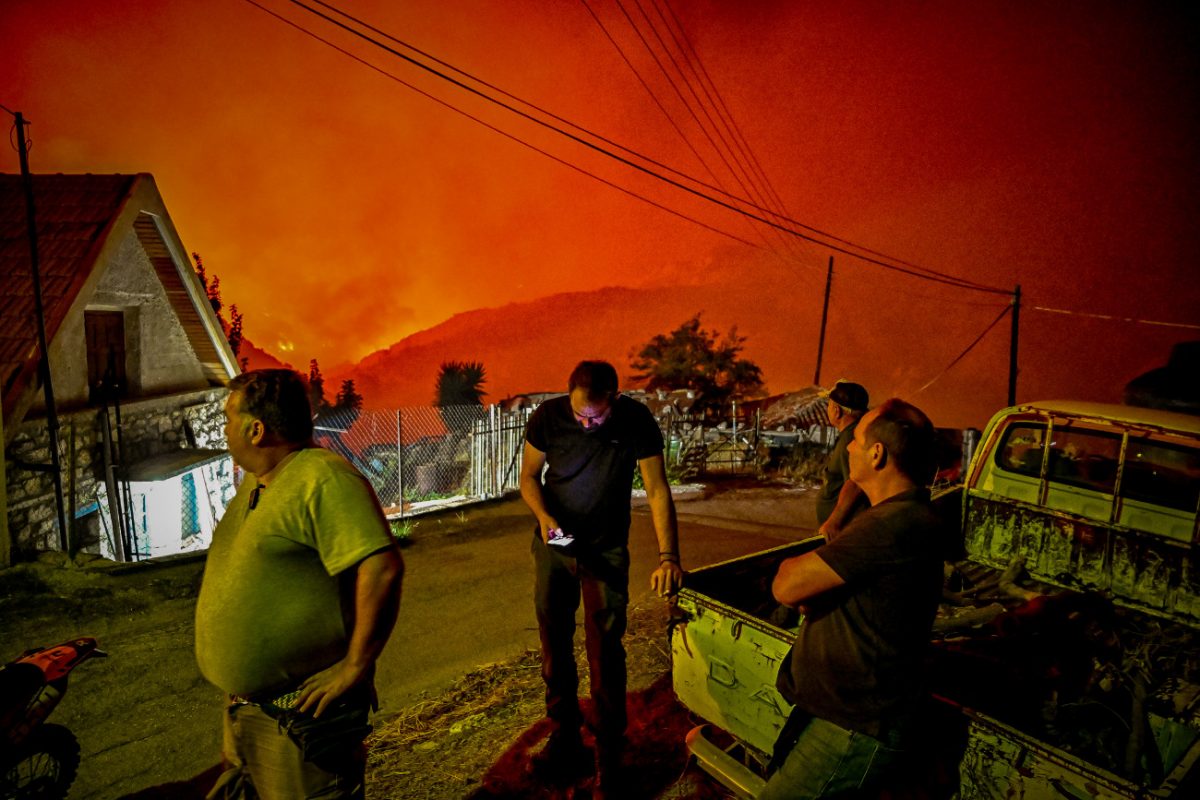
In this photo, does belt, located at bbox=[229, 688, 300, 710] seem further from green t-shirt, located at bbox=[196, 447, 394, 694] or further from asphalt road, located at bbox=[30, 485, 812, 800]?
asphalt road, located at bbox=[30, 485, 812, 800]

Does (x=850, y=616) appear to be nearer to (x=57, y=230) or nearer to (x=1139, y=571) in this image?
(x=1139, y=571)

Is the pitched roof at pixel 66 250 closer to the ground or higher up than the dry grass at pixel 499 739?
higher up

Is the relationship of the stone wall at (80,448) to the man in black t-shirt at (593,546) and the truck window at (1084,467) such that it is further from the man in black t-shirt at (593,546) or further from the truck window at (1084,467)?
the truck window at (1084,467)

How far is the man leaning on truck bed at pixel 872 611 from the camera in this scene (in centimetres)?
184

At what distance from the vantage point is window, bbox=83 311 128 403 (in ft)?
27.3

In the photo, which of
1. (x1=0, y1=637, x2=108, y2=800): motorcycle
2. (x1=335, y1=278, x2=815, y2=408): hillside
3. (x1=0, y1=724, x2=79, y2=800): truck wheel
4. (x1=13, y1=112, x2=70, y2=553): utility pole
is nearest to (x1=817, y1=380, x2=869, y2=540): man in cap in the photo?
(x1=0, y1=637, x2=108, y2=800): motorcycle

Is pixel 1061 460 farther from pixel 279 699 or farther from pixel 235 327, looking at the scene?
pixel 235 327

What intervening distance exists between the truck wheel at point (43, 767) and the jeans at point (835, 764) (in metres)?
3.43

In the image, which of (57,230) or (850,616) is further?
(57,230)

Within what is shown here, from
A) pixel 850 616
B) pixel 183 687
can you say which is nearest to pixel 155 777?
pixel 183 687

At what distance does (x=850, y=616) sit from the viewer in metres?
1.94

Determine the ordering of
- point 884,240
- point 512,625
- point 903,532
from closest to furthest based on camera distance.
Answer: point 903,532 < point 512,625 < point 884,240

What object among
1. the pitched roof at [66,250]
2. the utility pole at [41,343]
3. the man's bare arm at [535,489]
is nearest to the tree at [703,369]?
the pitched roof at [66,250]

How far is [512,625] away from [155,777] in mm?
2755
